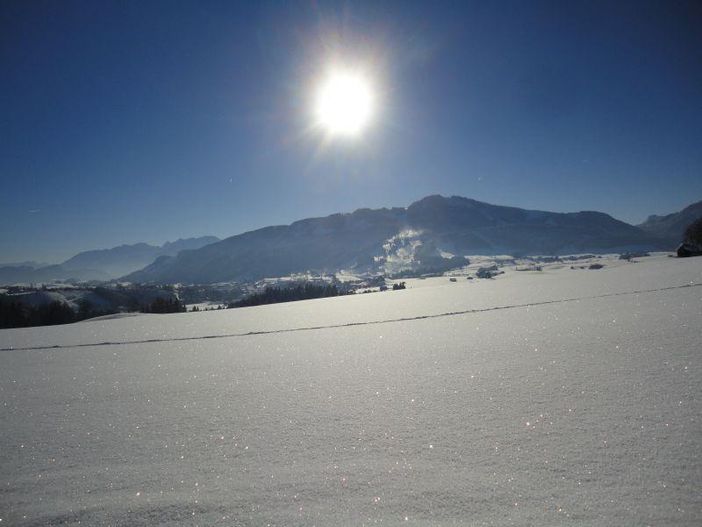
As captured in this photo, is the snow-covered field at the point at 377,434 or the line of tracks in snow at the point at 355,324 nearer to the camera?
the snow-covered field at the point at 377,434

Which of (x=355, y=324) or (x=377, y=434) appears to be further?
(x=355, y=324)

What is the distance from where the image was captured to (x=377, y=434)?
1689mm

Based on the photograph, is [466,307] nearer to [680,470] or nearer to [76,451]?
[680,470]

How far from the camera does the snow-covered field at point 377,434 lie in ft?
3.91

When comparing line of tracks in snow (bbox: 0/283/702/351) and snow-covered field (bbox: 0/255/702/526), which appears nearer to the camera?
snow-covered field (bbox: 0/255/702/526)

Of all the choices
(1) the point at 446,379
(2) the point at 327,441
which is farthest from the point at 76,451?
(1) the point at 446,379

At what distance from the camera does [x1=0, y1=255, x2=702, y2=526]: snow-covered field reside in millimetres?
1191

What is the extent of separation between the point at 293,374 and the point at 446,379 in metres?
1.21

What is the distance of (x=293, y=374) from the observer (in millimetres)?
2781

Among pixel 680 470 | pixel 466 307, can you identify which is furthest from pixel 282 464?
pixel 466 307

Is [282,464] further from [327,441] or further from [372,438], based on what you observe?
[372,438]

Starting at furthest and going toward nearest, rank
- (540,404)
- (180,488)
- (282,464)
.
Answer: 1. (540,404)
2. (282,464)
3. (180,488)

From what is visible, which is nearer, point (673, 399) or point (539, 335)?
point (673, 399)

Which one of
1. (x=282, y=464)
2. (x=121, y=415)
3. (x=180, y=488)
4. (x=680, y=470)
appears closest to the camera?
(x=680, y=470)
